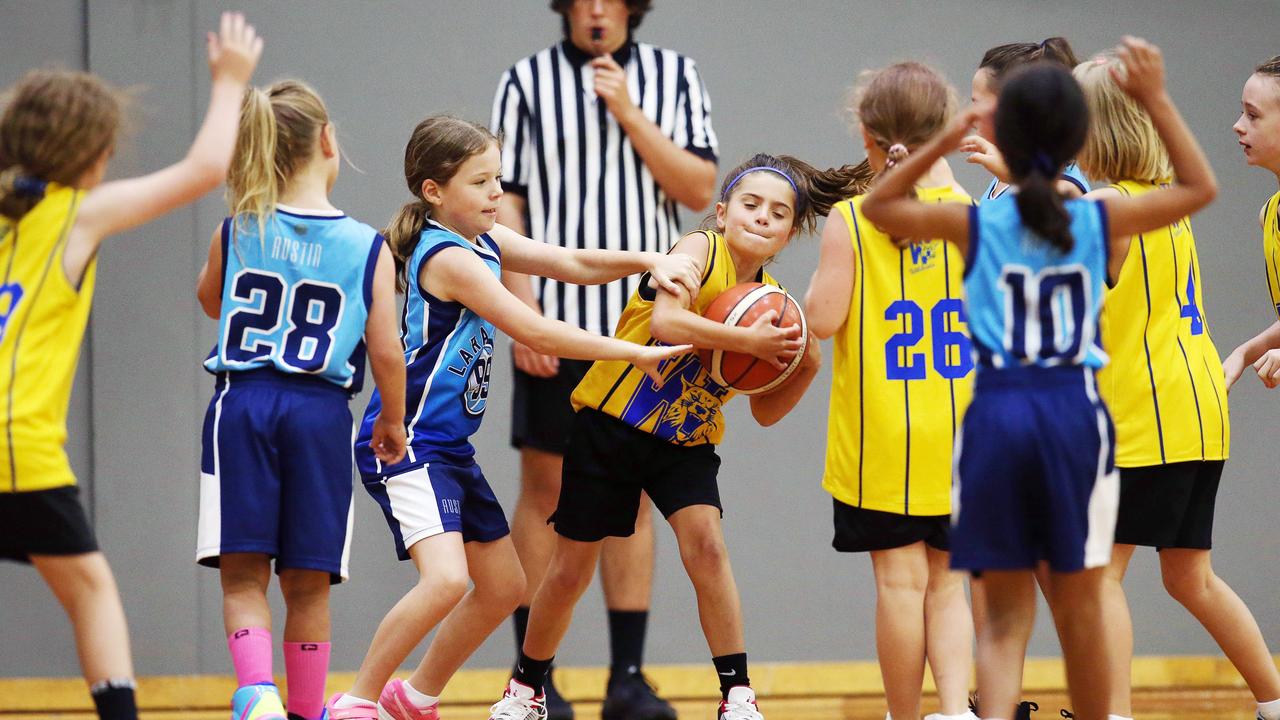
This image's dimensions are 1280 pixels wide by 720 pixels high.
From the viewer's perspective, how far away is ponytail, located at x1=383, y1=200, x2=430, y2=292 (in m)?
3.68

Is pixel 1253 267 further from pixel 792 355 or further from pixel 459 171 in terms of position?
pixel 459 171

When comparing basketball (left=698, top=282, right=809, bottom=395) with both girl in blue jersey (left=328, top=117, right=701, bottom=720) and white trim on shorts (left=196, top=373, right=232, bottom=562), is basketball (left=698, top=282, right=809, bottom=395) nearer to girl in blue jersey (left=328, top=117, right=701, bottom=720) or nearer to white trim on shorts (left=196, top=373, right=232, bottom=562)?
girl in blue jersey (left=328, top=117, right=701, bottom=720)

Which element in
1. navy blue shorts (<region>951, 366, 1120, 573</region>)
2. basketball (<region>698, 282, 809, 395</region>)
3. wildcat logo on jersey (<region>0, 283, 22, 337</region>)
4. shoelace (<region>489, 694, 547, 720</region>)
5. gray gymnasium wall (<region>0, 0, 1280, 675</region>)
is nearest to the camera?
navy blue shorts (<region>951, 366, 1120, 573</region>)

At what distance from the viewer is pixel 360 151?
5.06 meters

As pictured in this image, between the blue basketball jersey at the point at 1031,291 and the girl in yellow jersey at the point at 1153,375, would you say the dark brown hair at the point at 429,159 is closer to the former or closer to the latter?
the blue basketball jersey at the point at 1031,291

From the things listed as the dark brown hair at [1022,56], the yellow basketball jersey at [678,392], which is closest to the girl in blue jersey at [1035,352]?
the yellow basketball jersey at [678,392]

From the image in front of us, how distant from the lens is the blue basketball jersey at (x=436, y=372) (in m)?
3.58

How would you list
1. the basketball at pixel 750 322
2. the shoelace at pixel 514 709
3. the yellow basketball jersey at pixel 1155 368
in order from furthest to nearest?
the shoelace at pixel 514 709 < the yellow basketball jersey at pixel 1155 368 < the basketball at pixel 750 322

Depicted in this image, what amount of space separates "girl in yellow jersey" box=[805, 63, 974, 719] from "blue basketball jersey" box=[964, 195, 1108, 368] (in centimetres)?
63

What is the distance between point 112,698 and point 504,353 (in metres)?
2.60

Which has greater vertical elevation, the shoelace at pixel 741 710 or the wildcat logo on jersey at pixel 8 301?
the wildcat logo on jersey at pixel 8 301

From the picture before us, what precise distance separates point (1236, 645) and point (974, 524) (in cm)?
157

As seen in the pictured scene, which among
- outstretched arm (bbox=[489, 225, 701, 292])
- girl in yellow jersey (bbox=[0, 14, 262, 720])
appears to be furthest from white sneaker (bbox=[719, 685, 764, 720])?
girl in yellow jersey (bbox=[0, 14, 262, 720])

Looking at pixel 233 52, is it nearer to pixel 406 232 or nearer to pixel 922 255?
pixel 406 232
